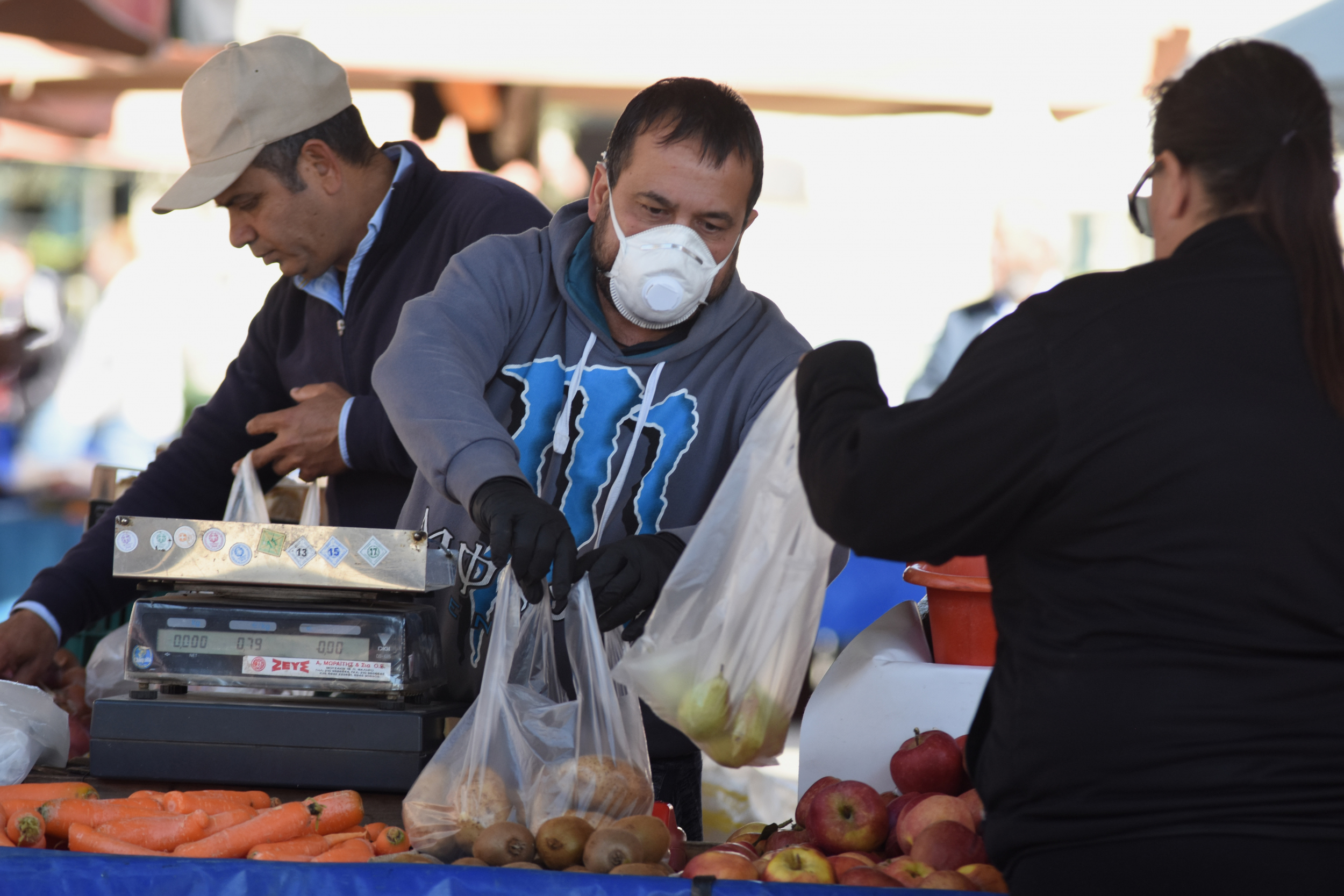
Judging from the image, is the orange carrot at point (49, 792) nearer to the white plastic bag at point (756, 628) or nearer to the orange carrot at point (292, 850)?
the orange carrot at point (292, 850)

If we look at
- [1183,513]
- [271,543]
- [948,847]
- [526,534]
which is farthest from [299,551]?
[1183,513]

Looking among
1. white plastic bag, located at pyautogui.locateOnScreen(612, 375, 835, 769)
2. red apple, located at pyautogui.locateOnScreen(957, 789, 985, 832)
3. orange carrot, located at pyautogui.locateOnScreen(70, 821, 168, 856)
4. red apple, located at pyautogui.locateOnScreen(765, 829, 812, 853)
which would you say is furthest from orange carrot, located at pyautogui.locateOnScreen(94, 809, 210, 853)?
red apple, located at pyautogui.locateOnScreen(957, 789, 985, 832)

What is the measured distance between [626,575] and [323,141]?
1.20 metres

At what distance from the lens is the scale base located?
1684 mm

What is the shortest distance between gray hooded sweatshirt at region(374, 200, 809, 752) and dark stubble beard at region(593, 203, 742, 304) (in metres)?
0.03

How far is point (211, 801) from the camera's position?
1.59m

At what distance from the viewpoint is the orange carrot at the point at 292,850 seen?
4.73ft

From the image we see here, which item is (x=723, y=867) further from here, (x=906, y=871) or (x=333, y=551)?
(x=333, y=551)

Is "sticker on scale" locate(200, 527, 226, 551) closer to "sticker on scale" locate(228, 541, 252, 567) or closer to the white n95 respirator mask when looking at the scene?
"sticker on scale" locate(228, 541, 252, 567)

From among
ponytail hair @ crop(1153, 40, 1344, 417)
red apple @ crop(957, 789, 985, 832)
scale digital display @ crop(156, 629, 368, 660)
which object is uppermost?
ponytail hair @ crop(1153, 40, 1344, 417)

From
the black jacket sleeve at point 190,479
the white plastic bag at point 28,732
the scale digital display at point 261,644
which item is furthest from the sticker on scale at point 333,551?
the black jacket sleeve at point 190,479

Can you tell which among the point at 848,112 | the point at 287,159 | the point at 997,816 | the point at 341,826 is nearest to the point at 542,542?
the point at 341,826

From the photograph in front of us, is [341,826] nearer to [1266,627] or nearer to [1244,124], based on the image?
[1266,627]

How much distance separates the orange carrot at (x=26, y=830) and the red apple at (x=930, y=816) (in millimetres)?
1057
